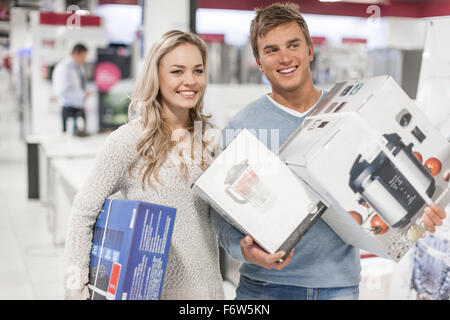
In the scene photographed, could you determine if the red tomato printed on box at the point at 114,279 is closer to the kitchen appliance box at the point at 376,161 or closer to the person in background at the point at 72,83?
the kitchen appliance box at the point at 376,161

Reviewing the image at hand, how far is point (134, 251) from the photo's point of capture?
122cm

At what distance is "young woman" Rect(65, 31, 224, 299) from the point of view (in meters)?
1.38

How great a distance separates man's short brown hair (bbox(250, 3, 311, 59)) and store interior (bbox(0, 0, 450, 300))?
8 cm

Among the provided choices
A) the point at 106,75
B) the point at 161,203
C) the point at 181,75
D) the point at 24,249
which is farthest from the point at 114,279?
the point at 106,75

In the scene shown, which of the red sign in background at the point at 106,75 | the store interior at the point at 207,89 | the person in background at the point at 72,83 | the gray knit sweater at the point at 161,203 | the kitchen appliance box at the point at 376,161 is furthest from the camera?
the red sign in background at the point at 106,75

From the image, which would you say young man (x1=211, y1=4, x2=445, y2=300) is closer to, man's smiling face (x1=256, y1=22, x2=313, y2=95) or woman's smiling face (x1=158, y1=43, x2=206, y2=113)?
man's smiling face (x1=256, y1=22, x2=313, y2=95)

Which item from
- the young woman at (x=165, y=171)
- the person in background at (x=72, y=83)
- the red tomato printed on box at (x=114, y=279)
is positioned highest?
the young woman at (x=165, y=171)

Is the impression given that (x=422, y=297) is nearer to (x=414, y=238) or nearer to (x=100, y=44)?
(x=414, y=238)

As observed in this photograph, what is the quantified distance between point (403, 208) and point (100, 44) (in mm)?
8995

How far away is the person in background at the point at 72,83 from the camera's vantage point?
7.91 m

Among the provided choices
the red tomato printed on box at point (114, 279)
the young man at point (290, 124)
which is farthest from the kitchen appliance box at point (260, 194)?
the red tomato printed on box at point (114, 279)

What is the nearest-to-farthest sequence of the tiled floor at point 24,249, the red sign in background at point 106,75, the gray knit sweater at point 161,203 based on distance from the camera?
the gray knit sweater at point 161,203 < the tiled floor at point 24,249 < the red sign in background at point 106,75

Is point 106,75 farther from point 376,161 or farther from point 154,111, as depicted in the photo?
point 376,161

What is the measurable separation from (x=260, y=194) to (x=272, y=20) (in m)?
0.48
